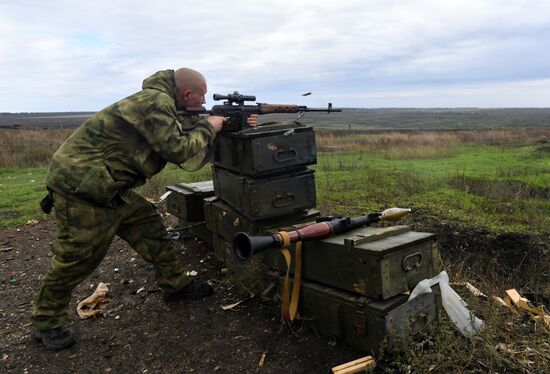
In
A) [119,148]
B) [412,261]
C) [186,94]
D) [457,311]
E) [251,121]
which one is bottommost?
[457,311]

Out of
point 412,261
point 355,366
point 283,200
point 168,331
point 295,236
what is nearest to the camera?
point 355,366

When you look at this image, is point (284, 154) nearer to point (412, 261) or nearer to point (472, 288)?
point (412, 261)

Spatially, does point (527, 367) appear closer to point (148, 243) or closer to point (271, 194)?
point (271, 194)

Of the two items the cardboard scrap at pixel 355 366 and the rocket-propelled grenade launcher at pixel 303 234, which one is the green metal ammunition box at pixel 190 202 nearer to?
the rocket-propelled grenade launcher at pixel 303 234

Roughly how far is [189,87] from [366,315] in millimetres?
2787

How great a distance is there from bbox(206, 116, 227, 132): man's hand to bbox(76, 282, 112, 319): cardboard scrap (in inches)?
93.7

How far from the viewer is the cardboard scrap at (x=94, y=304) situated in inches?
192

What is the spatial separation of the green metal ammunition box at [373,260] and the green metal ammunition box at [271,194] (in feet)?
2.81

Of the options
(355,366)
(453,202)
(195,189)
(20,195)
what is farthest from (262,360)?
(20,195)

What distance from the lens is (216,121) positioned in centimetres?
474

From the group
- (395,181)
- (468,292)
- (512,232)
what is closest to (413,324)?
(468,292)

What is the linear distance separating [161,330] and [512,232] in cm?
555

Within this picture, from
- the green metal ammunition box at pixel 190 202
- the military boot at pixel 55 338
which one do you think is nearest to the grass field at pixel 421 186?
the green metal ammunition box at pixel 190 202

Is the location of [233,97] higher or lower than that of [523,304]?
higher
